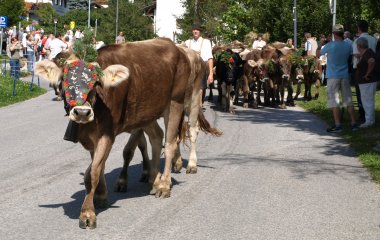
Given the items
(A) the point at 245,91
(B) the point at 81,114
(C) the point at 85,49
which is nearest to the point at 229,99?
(A) the point at 245,91

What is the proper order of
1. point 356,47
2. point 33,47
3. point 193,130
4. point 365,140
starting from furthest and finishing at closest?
1. point 33,47
2. point 356,47
3. point 365,140
4. point 193,130

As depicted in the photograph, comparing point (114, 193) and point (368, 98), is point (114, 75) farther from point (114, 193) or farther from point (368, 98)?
point (368, 98)

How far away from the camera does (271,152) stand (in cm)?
1375

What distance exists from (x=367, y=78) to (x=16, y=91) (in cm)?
1332

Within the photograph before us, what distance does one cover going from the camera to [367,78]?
17125 mm

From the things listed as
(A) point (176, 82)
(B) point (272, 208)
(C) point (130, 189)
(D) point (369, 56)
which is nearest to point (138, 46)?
(A) point (176, 82)

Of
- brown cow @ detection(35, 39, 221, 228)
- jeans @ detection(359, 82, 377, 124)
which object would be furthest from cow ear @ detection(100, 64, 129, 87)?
jeans @ detection(359, 82, 377, 124)

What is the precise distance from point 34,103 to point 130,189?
46.9 ft

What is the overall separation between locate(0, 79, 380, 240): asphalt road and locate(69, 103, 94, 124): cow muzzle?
3.40ft

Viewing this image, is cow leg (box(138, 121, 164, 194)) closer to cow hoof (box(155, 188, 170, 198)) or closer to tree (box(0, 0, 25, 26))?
cow hoof (box(155, 188, 170, 198))

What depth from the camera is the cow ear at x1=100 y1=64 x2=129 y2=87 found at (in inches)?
320

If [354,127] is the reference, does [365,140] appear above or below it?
below

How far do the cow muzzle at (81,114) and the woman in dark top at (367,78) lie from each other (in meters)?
10.4

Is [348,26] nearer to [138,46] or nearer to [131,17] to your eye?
[138,46]
